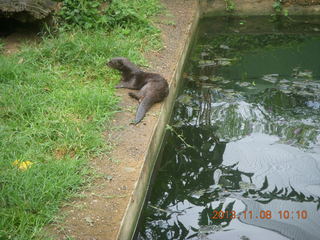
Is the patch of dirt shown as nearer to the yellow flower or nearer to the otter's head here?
the otter's head

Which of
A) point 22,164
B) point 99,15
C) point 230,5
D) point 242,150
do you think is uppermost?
point 99,15

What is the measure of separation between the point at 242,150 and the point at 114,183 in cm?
204

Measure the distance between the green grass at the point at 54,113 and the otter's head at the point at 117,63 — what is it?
0.12 meters

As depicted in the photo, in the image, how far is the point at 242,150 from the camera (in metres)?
5.74

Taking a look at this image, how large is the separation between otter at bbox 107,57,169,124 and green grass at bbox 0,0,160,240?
190 millimetres

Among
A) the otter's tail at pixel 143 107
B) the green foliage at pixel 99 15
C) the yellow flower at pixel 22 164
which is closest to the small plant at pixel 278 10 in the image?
the green foliage at pixel 99 15

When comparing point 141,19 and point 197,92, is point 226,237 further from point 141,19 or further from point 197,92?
point 141,19

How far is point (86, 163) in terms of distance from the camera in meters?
4.60

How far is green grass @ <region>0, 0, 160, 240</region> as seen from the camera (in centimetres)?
394

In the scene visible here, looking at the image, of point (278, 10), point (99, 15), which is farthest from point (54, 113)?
point (278, 10)

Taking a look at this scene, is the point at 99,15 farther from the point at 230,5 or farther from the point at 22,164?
the point at 22,164

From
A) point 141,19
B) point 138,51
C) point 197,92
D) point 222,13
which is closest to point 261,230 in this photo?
point 197,92

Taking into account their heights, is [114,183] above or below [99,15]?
below

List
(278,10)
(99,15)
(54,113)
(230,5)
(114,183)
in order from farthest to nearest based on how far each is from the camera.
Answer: (230,5) → (278,10) → (99,15) → (54,113) → (114,183)
